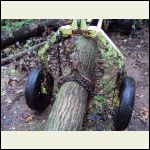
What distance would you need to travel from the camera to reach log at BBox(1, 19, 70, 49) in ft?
23.6

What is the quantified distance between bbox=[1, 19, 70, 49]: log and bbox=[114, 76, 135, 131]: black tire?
3.14 metres

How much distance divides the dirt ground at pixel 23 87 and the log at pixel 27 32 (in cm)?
66

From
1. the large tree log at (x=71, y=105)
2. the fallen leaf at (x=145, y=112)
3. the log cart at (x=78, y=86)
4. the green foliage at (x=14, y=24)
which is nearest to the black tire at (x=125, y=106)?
the log cart at (x=78, y=86)

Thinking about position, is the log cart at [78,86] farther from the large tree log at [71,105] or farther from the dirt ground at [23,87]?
the dirt ground at [23,87]

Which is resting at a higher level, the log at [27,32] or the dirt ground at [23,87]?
the log at [27,32]

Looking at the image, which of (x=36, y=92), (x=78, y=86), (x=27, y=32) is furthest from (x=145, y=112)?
(x=27, y=32)

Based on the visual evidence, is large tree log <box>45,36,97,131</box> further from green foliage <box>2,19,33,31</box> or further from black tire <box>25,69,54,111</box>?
green foliage <box>2,19,33,31</box>

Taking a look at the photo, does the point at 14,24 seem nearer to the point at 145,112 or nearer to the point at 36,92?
the point at 36,92

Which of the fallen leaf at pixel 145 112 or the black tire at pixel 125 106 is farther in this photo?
the fallen leaf at pixel 145 112

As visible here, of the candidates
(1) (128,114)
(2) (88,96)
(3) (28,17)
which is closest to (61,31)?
(2) (88,96)

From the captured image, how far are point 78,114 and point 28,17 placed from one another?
4061 mm

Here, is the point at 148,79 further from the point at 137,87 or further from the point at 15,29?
the point at 15,29

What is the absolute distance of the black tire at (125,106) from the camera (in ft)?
15.2

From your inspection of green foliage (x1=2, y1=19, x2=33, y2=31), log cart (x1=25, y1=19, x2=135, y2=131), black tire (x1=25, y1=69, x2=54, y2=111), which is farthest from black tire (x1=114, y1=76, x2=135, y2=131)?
green foliage (x1=2, y1=19, x2=33, y2=31)
